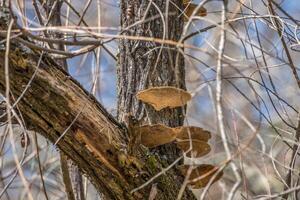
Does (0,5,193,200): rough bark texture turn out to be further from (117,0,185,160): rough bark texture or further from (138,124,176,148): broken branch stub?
(117,0,185,160): rough bark texture

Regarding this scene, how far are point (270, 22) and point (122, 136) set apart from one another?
60 cm

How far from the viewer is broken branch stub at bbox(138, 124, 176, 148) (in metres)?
1.55

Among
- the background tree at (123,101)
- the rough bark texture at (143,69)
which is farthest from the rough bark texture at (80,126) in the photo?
the rough bark texture at (143,69)

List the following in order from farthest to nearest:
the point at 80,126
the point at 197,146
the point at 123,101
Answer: the point at 123,101, the point at 197,146, the point at 80,126

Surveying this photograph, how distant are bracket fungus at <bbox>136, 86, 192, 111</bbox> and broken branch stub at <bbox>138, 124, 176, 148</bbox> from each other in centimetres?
7

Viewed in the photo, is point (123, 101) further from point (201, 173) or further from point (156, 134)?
point (201, 173)

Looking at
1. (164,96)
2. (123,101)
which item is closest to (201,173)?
(164,96)

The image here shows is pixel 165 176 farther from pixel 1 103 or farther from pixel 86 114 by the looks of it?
pixel 1 103

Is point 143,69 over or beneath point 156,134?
over

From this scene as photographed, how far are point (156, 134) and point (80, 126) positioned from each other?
201 mm

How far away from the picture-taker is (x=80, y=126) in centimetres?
149

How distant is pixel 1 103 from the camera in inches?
63.7

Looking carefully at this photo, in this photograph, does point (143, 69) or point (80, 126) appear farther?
point (143, 69)

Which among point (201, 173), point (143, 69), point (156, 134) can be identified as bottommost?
point (201, 173)
